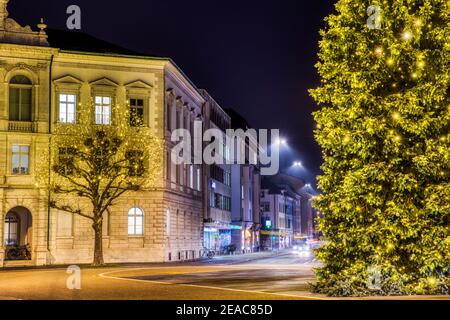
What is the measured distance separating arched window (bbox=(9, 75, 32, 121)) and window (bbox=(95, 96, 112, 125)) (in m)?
4.81

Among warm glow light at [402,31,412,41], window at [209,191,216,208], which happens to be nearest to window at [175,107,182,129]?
window at [209,191,216,208]

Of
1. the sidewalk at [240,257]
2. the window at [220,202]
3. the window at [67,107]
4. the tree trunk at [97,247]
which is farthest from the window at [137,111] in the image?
the window at [220,202]

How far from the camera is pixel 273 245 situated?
412 feet

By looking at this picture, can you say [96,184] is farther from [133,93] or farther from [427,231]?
[427,231]

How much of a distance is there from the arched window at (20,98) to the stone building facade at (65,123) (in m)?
0.07

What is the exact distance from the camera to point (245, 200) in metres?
94.6

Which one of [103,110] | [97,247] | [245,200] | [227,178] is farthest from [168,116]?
[245,200]

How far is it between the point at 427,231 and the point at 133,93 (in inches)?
1398

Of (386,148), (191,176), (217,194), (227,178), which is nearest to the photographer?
(386,148)

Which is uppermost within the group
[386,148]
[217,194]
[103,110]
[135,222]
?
[103,110]

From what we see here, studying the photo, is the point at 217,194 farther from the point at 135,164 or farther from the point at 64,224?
the point at 135,164

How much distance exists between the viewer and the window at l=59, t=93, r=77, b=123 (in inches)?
2028

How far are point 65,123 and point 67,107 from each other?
1484 mm

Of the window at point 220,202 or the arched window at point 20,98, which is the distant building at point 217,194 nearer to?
the window at point 220,202
